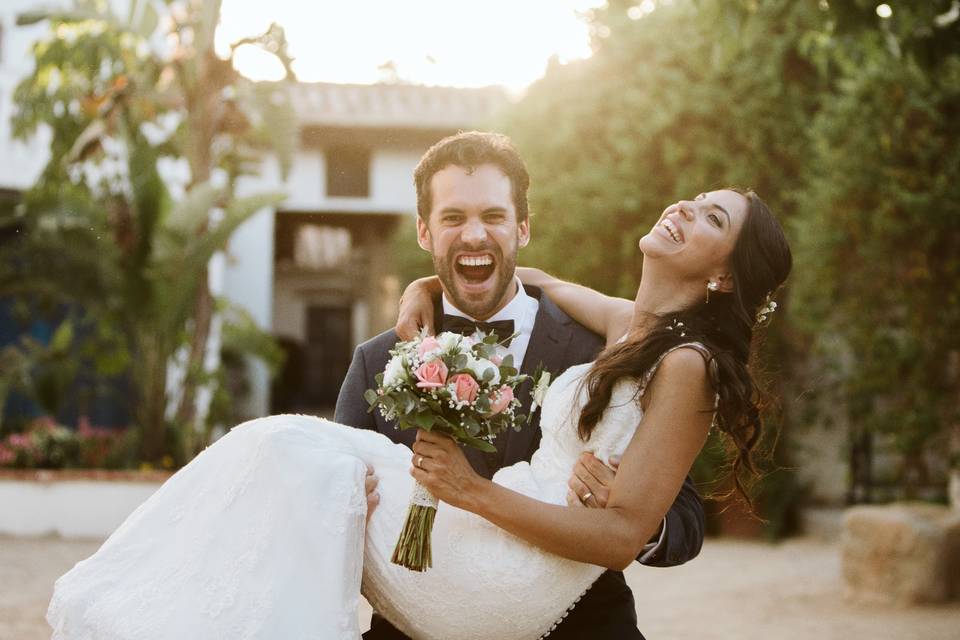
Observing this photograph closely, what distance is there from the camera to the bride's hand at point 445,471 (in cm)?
302

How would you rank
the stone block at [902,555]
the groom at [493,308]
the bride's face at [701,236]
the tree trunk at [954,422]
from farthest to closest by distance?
1. the tree trunk at [954,422]
2. the stone block at [902,555]
3. the groom at [493,308]
4. the bride's face at [701,236]

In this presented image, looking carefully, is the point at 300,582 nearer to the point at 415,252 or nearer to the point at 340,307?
the point at 415,252

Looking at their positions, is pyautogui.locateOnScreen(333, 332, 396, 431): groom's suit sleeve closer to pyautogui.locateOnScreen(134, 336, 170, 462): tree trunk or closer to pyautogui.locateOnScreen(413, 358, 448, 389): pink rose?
pyautogui.locateOnScreen(413, 358, 448, 389): pink rose

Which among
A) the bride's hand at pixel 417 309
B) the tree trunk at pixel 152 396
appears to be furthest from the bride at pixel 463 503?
the tree trunk at pixel 152 396

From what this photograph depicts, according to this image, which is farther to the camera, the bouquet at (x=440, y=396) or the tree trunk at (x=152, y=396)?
the tree trunk at (x=152, y=396)

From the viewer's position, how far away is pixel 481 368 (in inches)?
118

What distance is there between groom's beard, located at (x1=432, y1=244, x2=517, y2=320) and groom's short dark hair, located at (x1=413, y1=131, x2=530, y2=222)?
0.16 metres

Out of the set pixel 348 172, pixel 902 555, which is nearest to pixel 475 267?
pixel 902 555

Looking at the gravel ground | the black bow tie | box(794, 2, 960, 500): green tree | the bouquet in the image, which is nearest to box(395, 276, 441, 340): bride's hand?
the black bow tie

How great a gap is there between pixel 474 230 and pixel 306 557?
116 cm

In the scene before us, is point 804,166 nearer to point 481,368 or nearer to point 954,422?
point 954,422

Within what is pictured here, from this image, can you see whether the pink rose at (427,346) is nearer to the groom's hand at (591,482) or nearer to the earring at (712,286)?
the groom's hand at (591,482)

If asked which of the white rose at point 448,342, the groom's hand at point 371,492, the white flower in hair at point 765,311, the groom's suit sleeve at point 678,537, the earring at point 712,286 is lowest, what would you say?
the groom's suit sleeve at point 678,537

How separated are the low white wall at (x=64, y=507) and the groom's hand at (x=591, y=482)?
10.9 m
